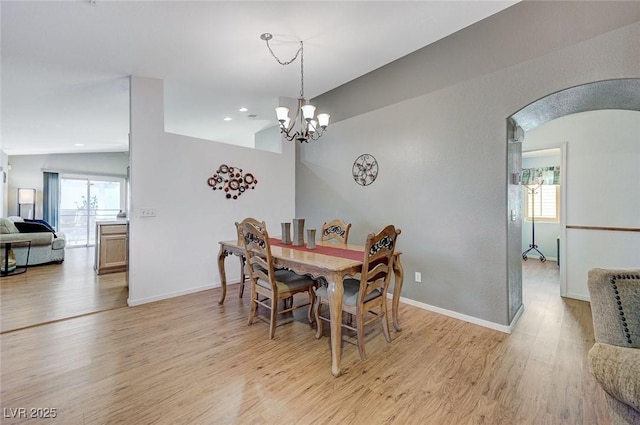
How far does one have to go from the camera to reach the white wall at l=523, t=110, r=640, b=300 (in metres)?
3.17

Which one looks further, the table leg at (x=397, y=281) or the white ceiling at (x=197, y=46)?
the table leg at (x=397, y=281)

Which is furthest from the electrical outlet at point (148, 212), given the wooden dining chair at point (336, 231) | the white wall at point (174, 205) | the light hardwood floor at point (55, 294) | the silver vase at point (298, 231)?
the wooden dining chair at point (336, 231)

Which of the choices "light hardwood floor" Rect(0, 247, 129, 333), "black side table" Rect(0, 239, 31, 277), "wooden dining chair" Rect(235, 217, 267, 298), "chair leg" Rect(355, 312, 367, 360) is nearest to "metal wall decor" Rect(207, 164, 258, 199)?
"wooden dining chair" Rect(235, 217, 267, 298)

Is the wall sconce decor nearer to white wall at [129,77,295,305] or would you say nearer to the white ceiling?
the white ceiling

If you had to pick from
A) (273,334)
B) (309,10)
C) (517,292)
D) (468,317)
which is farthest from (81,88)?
(517,292)

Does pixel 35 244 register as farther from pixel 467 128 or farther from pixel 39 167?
pixel 467 128

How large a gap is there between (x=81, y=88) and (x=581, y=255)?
691 centimetres

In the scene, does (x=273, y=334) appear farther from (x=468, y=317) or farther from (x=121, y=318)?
(x=468, y=317)

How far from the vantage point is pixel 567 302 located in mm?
3348

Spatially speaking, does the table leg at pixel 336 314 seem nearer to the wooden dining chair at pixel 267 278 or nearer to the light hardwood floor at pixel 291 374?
the light hardwood floor at pixel 291 374

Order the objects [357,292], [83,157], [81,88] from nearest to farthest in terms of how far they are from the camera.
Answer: [357,292]
[81,88]
[83,157]

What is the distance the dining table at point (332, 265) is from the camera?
1.99 m

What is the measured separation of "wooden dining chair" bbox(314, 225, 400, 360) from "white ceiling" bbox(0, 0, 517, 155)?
210 centimetres

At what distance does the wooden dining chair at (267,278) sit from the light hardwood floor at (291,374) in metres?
0.28
